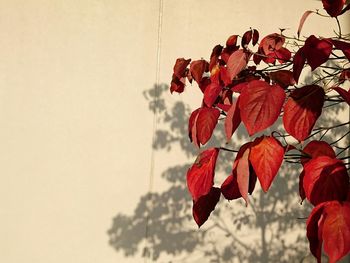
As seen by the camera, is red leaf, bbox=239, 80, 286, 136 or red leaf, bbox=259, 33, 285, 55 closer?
red leaf, bbox=239, 80, 286, 136

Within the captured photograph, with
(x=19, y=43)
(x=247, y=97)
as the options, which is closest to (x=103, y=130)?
(x=19, y=43)

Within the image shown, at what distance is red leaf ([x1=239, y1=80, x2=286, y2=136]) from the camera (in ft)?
2.31

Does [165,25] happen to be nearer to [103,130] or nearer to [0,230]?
[103,130]

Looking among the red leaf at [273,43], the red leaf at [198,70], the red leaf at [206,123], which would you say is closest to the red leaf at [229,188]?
the red leaf at [206,123]

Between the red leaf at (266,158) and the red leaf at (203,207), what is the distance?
0.79 ft

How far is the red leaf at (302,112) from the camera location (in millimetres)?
732

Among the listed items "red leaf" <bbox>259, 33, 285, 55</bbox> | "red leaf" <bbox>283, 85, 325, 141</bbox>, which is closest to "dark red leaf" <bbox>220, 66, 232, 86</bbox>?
"red leaf" <bbox>283, 85, 325, 141</bbox>

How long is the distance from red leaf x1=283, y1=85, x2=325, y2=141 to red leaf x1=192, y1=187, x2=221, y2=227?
0.31 metres

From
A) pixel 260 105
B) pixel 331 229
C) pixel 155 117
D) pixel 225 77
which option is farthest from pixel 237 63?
pixel 155 117

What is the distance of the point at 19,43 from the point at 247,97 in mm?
2687

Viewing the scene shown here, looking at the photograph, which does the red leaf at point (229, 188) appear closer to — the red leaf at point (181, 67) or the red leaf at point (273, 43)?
the red leaf at point (181, 67)

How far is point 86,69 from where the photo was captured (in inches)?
120

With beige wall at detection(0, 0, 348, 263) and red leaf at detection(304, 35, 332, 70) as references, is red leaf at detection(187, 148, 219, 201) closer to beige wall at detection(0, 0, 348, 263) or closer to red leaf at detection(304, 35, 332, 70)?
red leaf at detection(304, 35, 332, 70)

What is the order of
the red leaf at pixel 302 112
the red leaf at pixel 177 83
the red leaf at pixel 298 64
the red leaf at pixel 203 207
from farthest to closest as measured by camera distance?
the red leaf at pixel 177 83 < the red leaf at pixel 203 207 < the red leaf at pixel 298 64 < the red leaf at pixel 302 112
